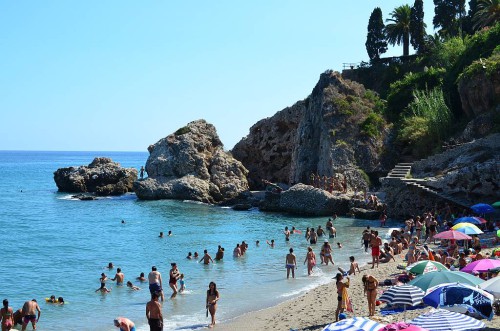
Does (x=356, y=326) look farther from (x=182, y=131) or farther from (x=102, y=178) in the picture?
(x=102, y=178)

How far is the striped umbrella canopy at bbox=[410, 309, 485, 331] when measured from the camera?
11188 millimetres

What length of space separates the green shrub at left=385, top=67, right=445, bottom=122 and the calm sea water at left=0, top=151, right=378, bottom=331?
15141mm

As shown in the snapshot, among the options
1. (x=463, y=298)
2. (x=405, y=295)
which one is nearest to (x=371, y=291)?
(x=405, y=295)

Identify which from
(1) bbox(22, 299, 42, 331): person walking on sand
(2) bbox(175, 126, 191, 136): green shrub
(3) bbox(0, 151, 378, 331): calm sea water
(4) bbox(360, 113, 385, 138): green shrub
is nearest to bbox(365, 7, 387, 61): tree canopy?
(4) bbox(360, 113, 385, 138): green shrub

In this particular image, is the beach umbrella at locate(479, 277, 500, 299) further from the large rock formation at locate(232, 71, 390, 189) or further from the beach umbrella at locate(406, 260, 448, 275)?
the large rock formation at locate(232, 71, 390, 189)

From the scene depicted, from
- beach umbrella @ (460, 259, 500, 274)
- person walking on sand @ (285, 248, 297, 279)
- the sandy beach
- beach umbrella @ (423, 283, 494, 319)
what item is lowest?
the sandy beach

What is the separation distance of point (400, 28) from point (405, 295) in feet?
190

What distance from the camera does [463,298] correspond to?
12773 millimetres

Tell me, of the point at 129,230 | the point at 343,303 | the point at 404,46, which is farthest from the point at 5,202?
the point at 343,303

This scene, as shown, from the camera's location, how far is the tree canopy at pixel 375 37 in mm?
68312

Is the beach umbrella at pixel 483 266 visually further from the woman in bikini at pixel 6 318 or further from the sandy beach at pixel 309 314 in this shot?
the woman in bikini at pixel 6 318

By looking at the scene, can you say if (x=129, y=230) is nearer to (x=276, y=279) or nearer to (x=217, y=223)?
(x=217, y=223)

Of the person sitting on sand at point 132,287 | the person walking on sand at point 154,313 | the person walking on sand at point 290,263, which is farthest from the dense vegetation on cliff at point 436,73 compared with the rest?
the person walking on sand at point 154,313

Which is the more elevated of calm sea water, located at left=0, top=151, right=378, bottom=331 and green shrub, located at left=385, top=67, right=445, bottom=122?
green shrub, located at left=385, top=67, right=445, bottom=122
